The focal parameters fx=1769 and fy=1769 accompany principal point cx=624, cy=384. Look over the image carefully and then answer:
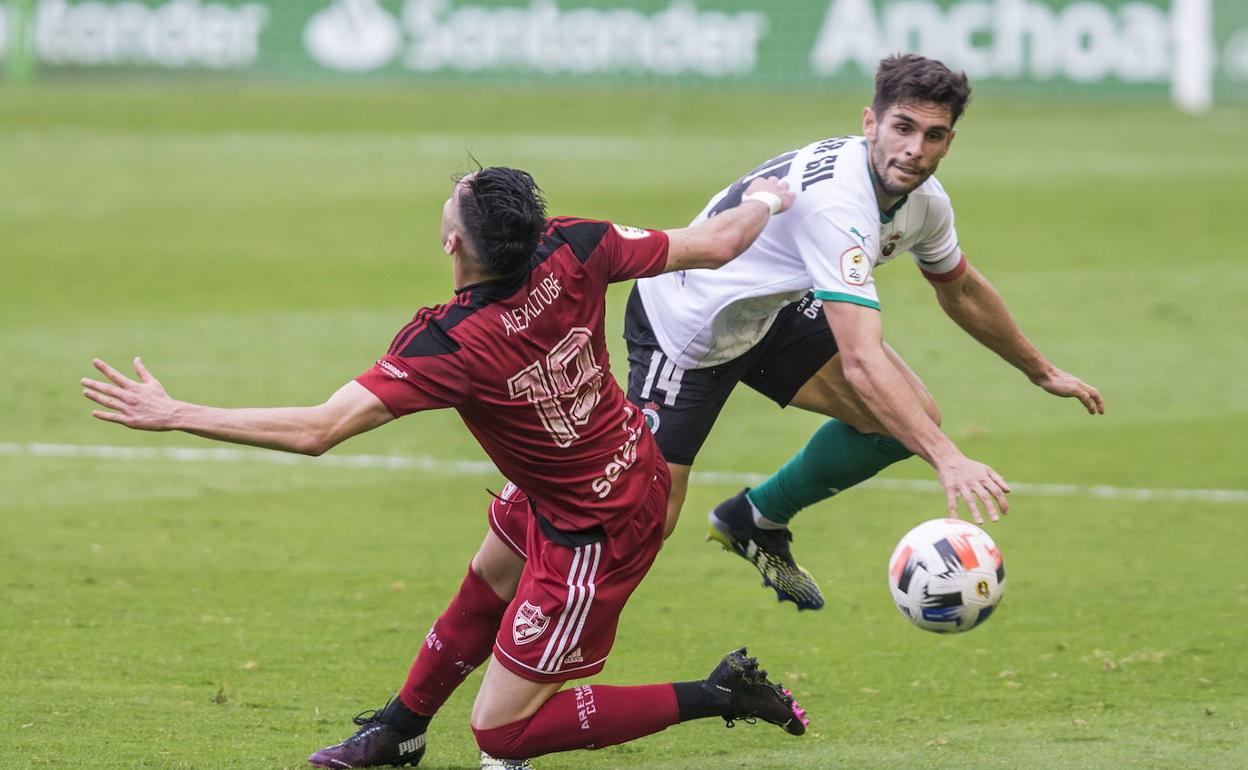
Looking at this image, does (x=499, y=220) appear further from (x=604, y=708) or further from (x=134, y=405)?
(x=604, y=708)

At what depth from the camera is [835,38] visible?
1138 inches

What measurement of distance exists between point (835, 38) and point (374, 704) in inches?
940

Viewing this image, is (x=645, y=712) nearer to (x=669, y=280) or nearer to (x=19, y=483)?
(x=669, y=280)

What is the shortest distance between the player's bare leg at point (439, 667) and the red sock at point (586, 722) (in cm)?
37

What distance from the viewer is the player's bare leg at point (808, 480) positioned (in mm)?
7066

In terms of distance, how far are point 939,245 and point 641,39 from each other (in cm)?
2302

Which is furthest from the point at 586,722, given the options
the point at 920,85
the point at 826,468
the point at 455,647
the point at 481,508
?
the point at 481,508

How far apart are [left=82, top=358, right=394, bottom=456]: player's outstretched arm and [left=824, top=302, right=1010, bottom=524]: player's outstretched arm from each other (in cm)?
176

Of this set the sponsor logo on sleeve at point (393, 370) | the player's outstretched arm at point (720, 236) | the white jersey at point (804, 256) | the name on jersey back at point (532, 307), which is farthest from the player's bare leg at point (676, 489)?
the sponsor logo on sleeve at point (393, 370)

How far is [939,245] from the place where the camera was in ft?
22.4

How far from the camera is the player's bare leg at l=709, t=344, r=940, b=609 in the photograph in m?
7.07

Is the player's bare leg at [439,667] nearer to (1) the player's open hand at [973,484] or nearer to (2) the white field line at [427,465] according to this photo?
(1) the player's open hand at [973,484]

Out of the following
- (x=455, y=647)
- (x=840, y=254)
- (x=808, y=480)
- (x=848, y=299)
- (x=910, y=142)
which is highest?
(x=910, y=142)

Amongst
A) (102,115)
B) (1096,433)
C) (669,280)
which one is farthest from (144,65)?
(669,280)
